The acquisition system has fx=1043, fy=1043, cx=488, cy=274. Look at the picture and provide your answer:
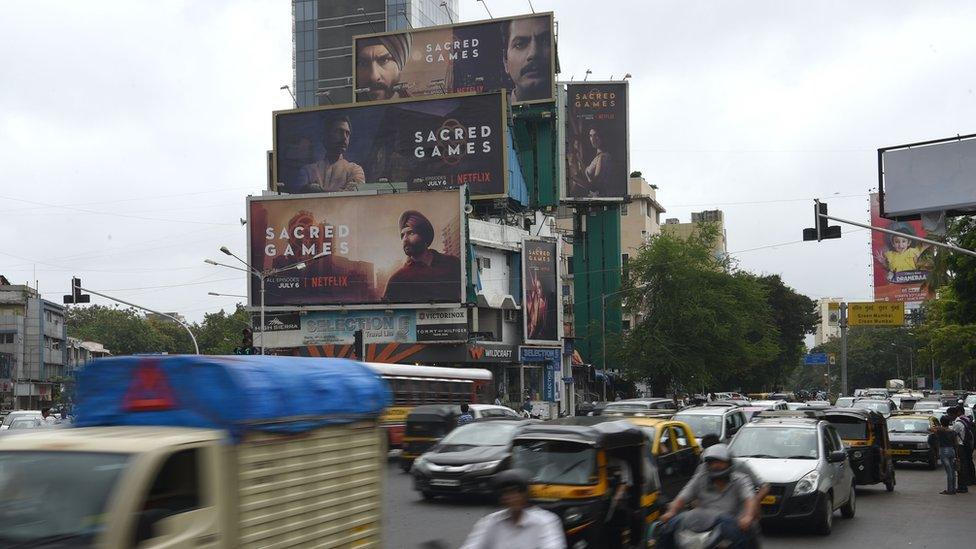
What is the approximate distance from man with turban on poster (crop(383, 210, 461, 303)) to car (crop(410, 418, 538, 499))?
126 ft

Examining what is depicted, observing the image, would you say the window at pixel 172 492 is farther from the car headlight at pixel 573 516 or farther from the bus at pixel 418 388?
the bus at pixel 418 388

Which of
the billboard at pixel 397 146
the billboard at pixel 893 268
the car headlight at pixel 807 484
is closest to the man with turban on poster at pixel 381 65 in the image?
the billboard at pixel 397 146

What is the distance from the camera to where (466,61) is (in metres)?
69.3

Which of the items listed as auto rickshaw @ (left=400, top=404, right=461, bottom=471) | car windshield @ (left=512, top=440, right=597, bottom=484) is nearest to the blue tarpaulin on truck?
car windshield @ (left=512, top=440, right=597, bottom=484)

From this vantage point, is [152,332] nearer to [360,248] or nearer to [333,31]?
[333,31]

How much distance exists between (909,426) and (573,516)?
21154 mm

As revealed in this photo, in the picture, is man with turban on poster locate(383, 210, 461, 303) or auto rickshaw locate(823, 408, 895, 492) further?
man with turban on poster locate(383, 210, 461, 303)

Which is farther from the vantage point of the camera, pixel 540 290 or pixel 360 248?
pixel 540 290

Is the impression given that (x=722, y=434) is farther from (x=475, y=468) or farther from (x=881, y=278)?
(x=881, y=278)

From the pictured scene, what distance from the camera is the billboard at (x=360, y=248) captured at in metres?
58.8

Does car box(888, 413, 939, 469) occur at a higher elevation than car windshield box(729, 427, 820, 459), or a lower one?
lower

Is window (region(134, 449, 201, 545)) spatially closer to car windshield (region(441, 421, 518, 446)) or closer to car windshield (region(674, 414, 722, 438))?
car windshield (region(441, 421, 518, 446))

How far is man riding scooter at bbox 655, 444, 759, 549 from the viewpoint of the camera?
7.88m

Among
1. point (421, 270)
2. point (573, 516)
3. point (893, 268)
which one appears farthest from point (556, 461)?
point (893, 268)
